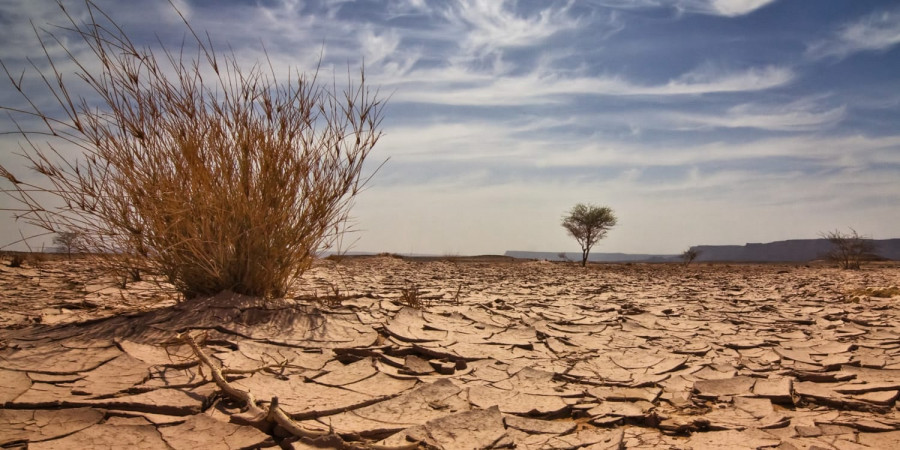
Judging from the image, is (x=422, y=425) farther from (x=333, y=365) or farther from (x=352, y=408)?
(x=333, y=365)

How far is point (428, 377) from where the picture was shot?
259cm

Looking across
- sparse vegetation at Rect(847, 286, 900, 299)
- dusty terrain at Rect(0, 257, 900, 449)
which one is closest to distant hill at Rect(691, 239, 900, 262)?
sparse vegetation at Rect(847, 286, 900, 299)

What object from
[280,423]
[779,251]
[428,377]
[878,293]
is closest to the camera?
[280,423]

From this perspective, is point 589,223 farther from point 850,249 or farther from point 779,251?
point 779,251

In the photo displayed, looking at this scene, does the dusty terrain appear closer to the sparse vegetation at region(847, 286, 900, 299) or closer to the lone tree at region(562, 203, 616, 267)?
the sparse vegetation at region(847, 286, 900, 299)

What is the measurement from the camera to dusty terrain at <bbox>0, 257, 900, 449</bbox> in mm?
1882

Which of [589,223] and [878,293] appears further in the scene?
[589,223]

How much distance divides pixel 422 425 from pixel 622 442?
0.74m

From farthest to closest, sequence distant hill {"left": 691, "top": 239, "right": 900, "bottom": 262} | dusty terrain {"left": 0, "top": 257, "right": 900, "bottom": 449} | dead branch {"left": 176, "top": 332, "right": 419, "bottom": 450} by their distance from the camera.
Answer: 1. distant hill {"left": 691, "top": 239, "right": 900, "bottom": 262}
2. dusty terrain {"left": 0, "top": 257, "right": 900, "bottom": 449}
3. dead branch {"left": 176, "top": 332, "right": 419, "bottom": 450}

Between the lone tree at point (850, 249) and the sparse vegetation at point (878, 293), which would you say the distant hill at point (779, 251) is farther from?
the sparse vegetation at point (878, 293)

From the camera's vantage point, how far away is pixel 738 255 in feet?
262

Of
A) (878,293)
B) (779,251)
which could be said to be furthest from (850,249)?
(779,251)

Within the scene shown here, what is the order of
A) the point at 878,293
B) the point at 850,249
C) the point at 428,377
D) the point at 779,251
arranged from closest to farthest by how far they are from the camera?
the point at 428,377
the point at 878,293
the point at 850,249
the point at 779,251

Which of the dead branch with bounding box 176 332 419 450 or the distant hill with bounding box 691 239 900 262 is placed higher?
the distant hill with bounding box 691 239 900 262
